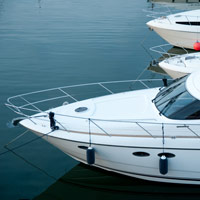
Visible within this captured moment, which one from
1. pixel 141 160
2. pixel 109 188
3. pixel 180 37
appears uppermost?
pixel 180 37

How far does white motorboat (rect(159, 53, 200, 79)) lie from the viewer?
13.3m

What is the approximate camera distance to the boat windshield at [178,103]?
7890 millimetres

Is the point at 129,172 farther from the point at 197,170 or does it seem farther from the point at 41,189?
the point at 41,189

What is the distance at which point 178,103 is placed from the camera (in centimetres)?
813

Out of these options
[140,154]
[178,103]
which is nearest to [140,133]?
[140,154]

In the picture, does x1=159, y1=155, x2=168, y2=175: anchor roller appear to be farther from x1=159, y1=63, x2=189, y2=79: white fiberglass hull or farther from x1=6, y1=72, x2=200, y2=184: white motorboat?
x1=159, y1=63, x2=189, y2=79: white fiberglass hull

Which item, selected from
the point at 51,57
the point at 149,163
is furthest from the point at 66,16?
the point at 149,163

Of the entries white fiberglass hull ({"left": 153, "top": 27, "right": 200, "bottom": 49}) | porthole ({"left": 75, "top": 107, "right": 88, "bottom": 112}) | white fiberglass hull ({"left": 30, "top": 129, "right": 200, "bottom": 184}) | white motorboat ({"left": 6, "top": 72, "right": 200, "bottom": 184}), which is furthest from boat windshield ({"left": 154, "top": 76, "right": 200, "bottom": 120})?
white fiberglass hull ({"left": 153, "top": 27, "right": 200, "bottom": 49})

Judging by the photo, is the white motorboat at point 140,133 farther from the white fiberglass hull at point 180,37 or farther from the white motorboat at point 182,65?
the white fiberglass hull at point 180,37

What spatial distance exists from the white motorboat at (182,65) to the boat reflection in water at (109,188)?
224 inches

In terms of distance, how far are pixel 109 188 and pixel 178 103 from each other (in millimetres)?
2491

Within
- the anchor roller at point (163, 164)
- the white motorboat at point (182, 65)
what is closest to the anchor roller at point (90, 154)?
the anchor roller at point (163, 164)

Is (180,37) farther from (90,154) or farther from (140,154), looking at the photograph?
(90,154)

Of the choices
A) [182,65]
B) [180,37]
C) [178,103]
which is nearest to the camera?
[178,103]
